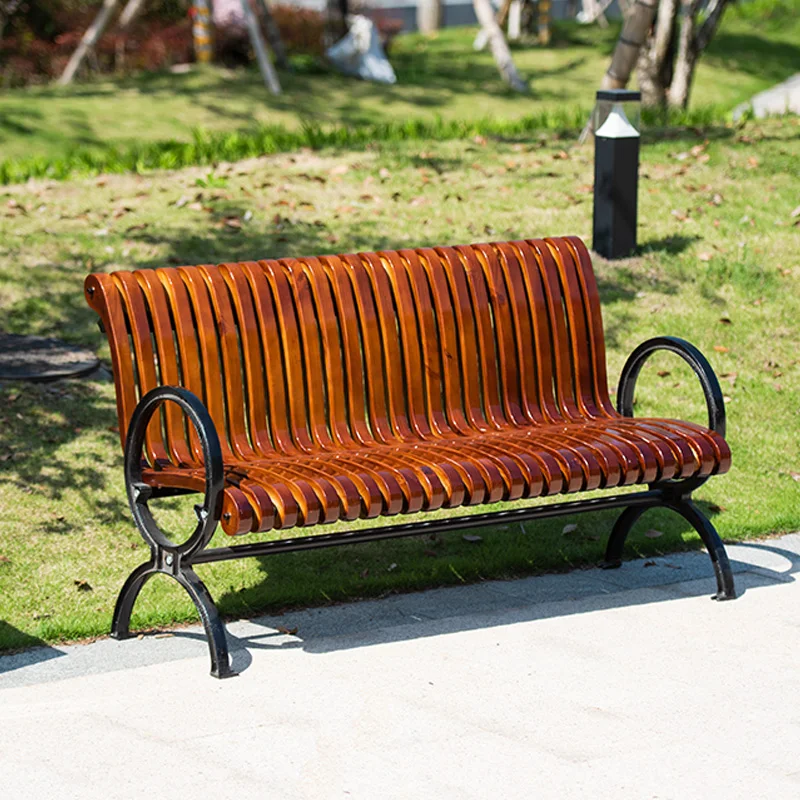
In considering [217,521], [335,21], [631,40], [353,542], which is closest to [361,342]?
[353,542]

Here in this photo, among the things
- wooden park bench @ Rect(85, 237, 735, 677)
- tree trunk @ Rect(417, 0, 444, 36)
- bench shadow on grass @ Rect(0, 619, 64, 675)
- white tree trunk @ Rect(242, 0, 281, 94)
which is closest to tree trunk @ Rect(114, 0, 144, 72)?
white tree trunk @ Rect(242, 0, 281, 94)

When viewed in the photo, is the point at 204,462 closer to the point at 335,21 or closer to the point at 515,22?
the point at 335,21

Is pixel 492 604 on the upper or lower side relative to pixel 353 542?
lower

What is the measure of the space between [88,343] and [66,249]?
125cm

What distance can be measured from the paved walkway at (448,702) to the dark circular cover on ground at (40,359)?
272 cm

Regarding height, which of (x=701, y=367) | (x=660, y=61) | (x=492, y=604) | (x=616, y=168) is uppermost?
(x=660, y=61)

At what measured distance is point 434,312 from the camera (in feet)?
17.9

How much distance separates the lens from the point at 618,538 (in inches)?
212

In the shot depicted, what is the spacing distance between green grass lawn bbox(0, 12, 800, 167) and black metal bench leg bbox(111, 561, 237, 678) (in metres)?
7.96

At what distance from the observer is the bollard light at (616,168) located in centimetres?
815

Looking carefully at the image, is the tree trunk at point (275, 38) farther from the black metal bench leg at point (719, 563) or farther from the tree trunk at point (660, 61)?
the black metal bench leg at point (719, 563)

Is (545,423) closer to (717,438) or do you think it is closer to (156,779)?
(717,438)

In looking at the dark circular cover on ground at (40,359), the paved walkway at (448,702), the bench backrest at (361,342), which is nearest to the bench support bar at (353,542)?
Answer: the paved walkway at (448,702)

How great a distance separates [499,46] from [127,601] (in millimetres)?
14671
